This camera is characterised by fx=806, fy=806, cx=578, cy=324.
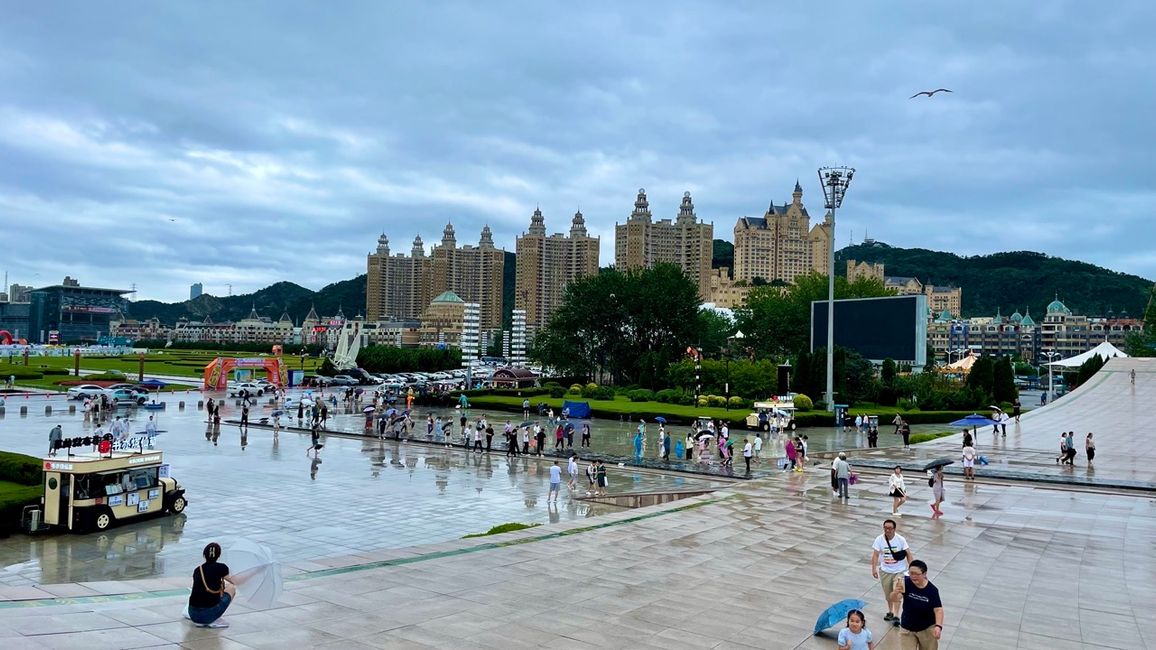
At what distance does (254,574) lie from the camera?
912 cm

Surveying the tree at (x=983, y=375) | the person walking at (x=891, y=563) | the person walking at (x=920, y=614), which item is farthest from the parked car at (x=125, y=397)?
the tree at (x=983, y=375)

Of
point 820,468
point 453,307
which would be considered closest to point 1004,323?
point 453,307

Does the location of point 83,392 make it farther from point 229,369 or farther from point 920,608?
point 920,608

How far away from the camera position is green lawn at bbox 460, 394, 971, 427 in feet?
141

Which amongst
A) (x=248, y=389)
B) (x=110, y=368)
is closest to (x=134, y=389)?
(x=248, y=389)

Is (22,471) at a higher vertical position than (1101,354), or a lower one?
lower

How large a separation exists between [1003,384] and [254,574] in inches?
2246

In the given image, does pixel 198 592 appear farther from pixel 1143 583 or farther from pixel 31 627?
pixel 1143 583

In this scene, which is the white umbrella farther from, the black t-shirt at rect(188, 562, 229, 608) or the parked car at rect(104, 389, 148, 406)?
the parked car at rect(104, 389, 148, 406)

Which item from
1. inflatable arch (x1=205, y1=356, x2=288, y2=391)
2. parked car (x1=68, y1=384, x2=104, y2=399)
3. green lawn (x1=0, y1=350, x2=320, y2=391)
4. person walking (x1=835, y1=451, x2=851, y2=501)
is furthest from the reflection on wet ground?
green lawn (x1=0, y1=350, x2=320, y2=391)

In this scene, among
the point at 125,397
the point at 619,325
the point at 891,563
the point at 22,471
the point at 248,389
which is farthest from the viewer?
the point at 619,325

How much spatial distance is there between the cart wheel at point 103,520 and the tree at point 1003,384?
54015mm

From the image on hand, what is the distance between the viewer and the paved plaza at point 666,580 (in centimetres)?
930

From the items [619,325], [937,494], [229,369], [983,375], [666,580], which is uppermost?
[619,325]
